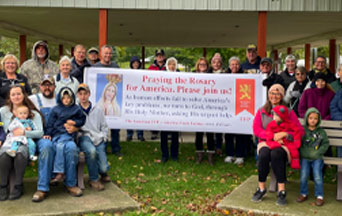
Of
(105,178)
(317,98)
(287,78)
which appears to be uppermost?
(287,78)

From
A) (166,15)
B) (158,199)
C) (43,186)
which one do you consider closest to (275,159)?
(158,199)

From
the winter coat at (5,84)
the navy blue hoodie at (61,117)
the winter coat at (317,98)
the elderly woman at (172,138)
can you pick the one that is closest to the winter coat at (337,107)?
the winter coat at (317,98)

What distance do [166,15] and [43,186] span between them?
7.08m

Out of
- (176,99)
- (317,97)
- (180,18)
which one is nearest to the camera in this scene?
(317,97)

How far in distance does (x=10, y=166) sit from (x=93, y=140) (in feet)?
3.60

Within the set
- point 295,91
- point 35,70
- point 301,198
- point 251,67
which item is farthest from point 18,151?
point 295,91

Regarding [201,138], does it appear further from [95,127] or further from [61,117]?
[61,117]

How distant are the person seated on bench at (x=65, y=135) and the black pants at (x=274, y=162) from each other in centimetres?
231

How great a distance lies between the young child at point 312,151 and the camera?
4578mm

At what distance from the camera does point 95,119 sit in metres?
5.09

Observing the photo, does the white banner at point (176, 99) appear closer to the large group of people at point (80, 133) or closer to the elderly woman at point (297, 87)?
the elderly woman at point (297, 87)

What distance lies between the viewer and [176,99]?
6.23 m

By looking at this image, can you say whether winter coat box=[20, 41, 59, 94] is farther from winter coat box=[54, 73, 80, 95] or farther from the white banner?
the white banner

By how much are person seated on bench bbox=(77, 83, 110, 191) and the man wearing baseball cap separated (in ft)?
9.12
